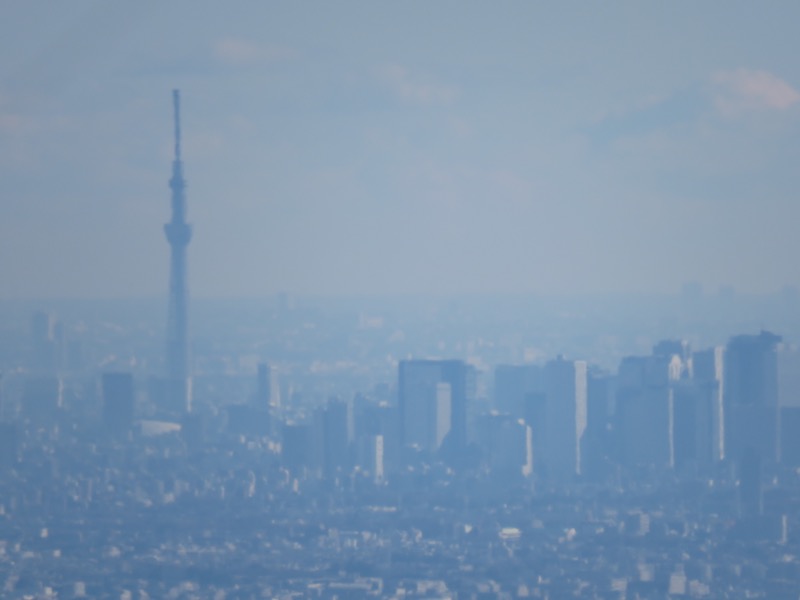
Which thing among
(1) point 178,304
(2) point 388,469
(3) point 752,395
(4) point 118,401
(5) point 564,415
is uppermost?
(1) point 178,304

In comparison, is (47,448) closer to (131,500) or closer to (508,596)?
(131,500)

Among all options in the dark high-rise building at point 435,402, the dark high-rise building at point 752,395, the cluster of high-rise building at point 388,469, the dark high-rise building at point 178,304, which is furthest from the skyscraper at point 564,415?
the dark high-rise building at point 178,304

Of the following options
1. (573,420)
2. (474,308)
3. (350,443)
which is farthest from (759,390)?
(474,308)

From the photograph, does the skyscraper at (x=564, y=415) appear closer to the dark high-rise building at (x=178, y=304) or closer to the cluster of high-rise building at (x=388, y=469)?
the cluster of high-rise building at (x=388, y=469)

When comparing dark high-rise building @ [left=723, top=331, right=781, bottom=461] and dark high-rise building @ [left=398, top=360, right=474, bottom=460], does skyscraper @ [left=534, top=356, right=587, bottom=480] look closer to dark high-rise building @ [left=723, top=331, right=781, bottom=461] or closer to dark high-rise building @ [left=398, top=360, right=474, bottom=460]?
dark high-rise building @ [left=398, top=360, right=474, bottom=460]

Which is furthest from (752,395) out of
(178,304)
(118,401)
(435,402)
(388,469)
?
(178,304)

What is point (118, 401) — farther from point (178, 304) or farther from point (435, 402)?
point (435, 402)
